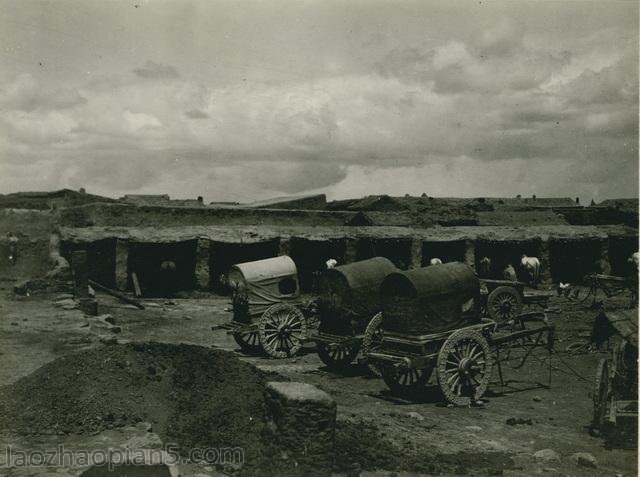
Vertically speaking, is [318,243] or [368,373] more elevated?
[318,243]

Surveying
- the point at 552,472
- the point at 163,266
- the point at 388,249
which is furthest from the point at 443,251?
the point at 552,472

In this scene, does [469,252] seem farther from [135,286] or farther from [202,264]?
[135,286]

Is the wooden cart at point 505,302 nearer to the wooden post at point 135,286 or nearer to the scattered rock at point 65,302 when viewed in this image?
the scattered rock at point 65,302

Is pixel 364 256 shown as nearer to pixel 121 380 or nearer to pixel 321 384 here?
pixel 321 384

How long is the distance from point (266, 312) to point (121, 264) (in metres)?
10.6

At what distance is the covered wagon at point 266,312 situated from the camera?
12.4 m

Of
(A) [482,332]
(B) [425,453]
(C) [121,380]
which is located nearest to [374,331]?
(A) [482,332]

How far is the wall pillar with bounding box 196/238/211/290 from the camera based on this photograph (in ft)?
72.1

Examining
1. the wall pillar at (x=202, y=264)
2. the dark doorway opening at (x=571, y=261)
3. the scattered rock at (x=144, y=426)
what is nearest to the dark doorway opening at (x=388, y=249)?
the wall pillar at (x=202, y=264)

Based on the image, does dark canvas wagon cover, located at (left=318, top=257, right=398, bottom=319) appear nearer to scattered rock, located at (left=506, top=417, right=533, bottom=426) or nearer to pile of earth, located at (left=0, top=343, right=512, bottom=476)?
pile of earth, located at (left=0, top=343, right=512, bottom=476)

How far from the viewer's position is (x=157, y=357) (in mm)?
8789

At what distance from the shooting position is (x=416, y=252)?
977 inches

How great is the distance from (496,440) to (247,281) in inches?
259

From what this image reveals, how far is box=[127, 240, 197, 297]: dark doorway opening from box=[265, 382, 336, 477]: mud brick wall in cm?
1703
